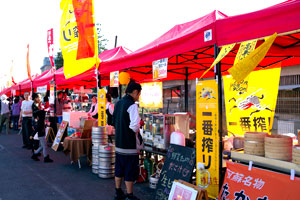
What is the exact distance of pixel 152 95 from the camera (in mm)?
7090

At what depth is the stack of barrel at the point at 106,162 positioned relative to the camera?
5.74 meters

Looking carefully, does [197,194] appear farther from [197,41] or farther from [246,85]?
[246,85]

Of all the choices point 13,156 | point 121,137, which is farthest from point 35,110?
point 121,137

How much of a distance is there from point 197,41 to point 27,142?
816 cm

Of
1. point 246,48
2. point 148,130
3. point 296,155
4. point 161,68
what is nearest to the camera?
point 296,155

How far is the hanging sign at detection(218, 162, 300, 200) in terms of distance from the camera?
2.71 metres

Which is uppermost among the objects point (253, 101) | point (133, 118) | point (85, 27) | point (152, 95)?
point (85, 27)

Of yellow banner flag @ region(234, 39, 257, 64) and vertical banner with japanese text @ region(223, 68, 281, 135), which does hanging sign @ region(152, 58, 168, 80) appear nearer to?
yellow banner flag @ region(234, 39, 257, 64)

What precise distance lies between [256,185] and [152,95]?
4418 mm

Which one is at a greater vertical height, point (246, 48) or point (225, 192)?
point (246, 48)

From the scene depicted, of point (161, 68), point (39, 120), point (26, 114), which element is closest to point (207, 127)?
point (161, 68)

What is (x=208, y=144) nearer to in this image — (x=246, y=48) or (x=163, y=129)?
(x=163, y=129)

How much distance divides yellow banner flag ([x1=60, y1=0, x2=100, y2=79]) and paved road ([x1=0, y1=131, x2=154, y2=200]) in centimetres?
264

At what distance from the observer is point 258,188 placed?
9.68 feet
